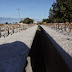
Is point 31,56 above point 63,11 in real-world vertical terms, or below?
below

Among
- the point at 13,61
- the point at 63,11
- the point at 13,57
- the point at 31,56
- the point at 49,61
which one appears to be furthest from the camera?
the point at 63,11

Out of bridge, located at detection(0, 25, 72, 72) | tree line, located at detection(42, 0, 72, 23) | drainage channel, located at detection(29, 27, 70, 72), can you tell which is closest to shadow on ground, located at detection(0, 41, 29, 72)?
bridge, located at detection(0, 25, 72, 72)

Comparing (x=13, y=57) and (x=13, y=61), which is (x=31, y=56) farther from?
(x=13, y=61)

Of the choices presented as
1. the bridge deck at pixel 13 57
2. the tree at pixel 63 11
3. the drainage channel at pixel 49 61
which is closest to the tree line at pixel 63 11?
the tree at pixel 63 11

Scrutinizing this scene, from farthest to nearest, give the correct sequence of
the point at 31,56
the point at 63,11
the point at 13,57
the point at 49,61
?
the point at 63,11
the point at 31,56
the point at 49,61
the point at 13,57

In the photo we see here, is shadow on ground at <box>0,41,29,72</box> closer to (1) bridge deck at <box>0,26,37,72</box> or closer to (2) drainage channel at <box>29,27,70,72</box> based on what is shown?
(1) bridge deck at <box>0,26,37,72</box>

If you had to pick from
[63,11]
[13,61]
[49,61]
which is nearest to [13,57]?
[13,61]

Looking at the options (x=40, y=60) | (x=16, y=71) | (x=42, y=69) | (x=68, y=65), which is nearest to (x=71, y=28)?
(x=40, y=60)

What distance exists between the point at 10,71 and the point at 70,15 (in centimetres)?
4232

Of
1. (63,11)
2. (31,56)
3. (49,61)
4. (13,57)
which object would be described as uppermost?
(63,11)

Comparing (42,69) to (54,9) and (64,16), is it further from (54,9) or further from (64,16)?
(54,9)

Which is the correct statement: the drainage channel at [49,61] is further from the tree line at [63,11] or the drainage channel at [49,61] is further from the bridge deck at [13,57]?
the tree line at [63,11]

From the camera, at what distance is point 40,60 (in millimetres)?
8570

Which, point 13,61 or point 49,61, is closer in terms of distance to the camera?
point 13,61
